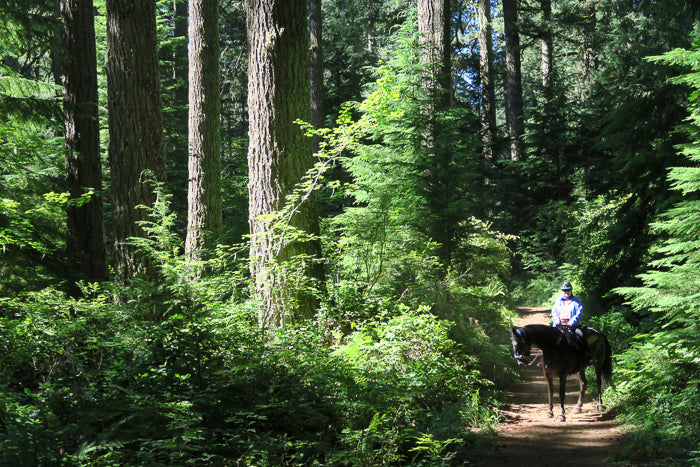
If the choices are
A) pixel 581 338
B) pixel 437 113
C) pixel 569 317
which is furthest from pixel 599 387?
pixel 437 113

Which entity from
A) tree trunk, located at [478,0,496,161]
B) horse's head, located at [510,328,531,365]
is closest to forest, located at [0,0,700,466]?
horse's head, located at [510,328,531,365]

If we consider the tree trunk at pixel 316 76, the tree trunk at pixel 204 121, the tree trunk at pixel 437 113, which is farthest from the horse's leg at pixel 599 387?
the tree trunk at pixel 316 76

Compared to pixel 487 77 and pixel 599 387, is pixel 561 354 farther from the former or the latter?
pixel 487 77

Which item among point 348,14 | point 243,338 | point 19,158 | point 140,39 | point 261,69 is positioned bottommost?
point 243,338

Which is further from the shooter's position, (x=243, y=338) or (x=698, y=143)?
(x=698, y=143)

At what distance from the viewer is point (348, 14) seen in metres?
25.7

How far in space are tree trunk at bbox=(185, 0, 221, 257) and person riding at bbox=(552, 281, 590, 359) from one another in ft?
25.3

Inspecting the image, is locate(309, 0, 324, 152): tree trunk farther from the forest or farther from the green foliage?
the green foliage

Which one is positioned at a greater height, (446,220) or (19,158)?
(19,158)

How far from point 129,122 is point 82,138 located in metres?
3.06

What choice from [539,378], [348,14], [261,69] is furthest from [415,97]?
[348,14]

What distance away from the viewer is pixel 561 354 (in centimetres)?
934

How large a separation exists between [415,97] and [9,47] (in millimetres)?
7922

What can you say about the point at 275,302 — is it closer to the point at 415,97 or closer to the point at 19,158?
the point at 19,158
